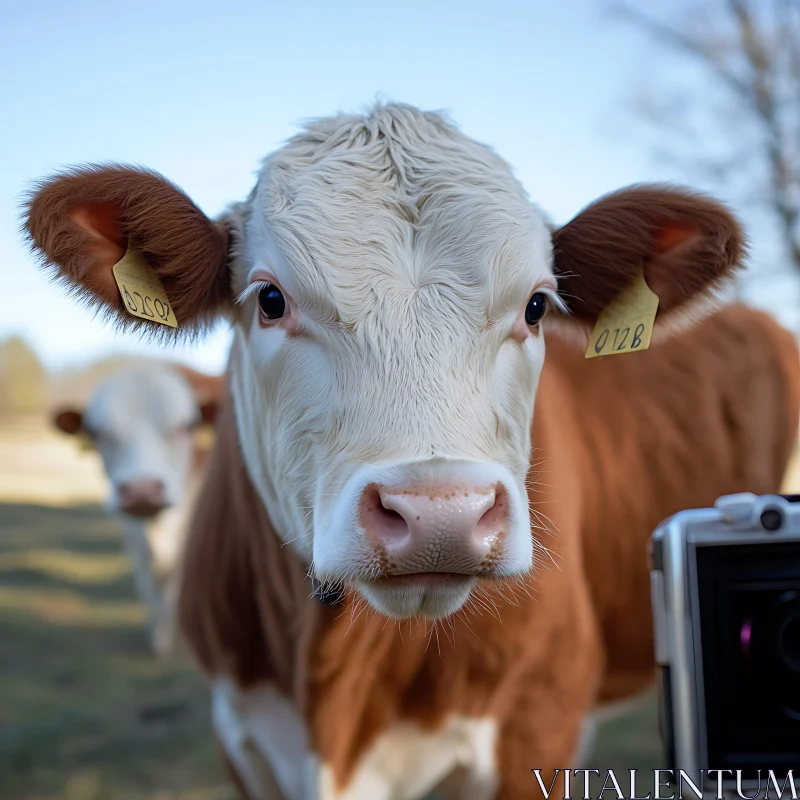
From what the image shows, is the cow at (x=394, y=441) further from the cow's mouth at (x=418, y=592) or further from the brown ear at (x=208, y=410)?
the brown ear at (x=208, y=410)

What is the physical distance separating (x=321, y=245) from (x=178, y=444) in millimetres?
4898

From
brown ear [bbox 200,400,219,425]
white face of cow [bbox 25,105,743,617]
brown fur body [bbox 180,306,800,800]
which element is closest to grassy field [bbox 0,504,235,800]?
brown ear [bbox 200,400,219,425]

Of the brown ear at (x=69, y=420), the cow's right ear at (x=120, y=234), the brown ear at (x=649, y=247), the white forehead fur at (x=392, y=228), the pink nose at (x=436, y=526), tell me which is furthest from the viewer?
the brown ear at (x=69, y=420)

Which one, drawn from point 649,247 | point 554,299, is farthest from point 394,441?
point 649,247

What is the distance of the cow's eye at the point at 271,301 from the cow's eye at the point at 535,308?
0.53m

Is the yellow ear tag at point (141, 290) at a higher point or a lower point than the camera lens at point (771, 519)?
higher

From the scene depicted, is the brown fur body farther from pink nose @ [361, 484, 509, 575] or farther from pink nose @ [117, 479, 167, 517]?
pink nose @ [117, 479, 167, 517]

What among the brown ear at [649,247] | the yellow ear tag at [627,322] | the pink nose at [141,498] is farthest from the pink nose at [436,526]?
the pink nose at [141,498]

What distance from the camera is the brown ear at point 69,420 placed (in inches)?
249

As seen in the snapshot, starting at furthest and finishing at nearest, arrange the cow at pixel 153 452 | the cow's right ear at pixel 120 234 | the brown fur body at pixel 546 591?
the cow at pixel 153 452 < the brown fur body at pixel 546 591 < the cow's right ear at pixel 120 234

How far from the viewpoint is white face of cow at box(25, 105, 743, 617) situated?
1402 millimetres

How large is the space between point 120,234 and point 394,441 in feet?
2.88

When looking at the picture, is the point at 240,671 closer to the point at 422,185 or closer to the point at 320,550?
the point at 320,550

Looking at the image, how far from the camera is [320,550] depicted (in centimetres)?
149
